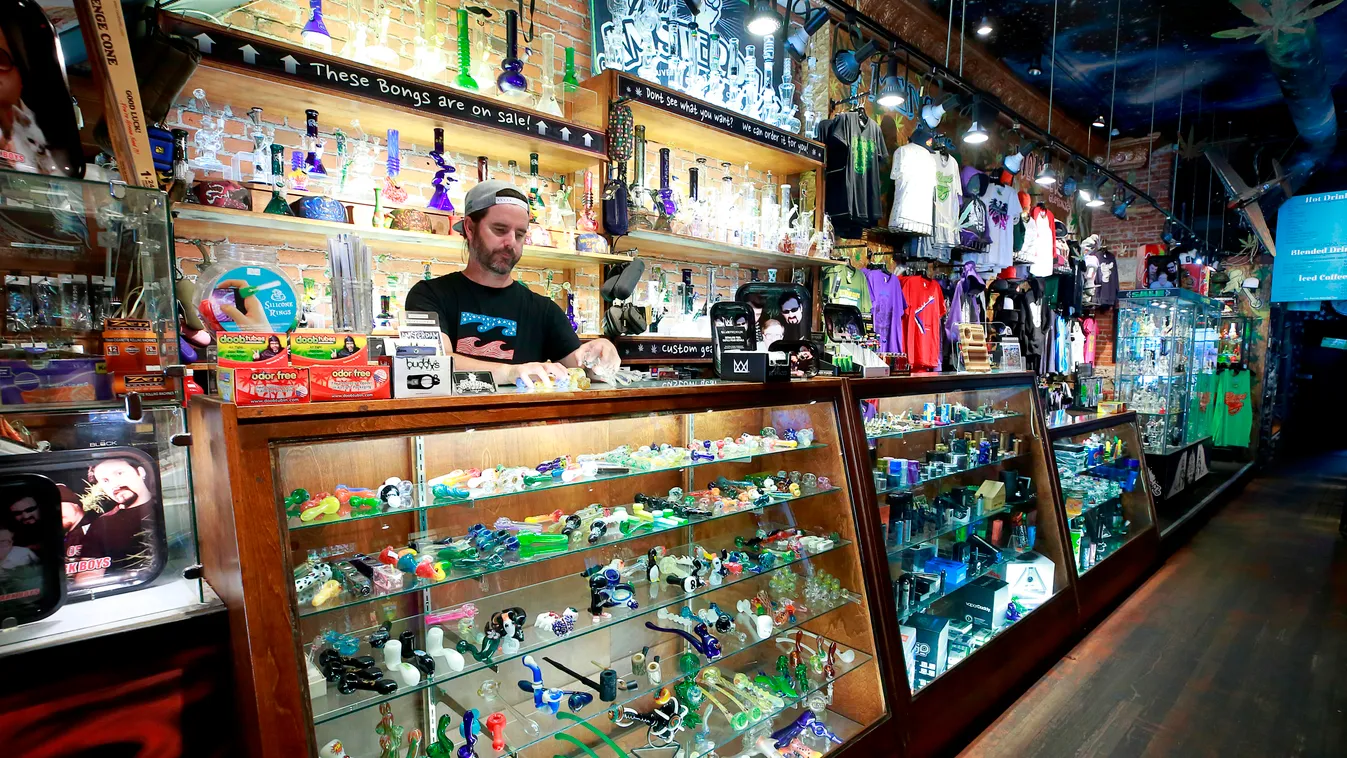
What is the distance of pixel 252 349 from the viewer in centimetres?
121

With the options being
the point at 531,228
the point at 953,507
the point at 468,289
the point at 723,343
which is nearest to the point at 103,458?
the point at 468,289

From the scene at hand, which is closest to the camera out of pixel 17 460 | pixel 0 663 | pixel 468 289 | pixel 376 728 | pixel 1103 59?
pixel 0 663

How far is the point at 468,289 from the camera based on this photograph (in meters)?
2.65

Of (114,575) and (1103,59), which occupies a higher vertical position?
(1103,59)

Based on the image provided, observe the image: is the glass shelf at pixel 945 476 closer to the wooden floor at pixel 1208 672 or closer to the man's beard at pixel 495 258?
the wooden floor at pixel 1208 672

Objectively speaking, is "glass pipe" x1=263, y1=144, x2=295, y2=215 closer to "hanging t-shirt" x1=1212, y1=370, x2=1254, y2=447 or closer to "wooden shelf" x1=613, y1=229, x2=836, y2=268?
"wooden shelf" x1=613, y1=229, x2=836, y2=268

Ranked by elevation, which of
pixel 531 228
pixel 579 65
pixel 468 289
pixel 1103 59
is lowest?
pixel 468 289

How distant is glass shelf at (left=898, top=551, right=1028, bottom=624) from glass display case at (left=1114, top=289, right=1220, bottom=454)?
14.8 feet

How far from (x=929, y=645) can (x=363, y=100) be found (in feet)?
11.6

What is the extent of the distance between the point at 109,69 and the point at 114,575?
4.18ft

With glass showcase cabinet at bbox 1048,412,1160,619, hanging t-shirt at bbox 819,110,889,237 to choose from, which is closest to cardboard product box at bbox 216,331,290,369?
glass showcase cabinet at bbox 1048,412,1160,619

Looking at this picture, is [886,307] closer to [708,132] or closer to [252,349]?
[708,132]

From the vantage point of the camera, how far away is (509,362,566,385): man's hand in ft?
5.79

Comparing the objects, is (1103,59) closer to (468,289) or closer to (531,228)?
(531,228)
